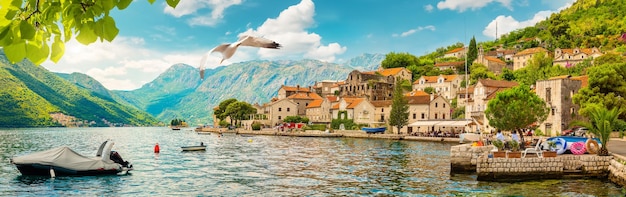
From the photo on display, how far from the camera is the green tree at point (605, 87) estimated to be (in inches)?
1710

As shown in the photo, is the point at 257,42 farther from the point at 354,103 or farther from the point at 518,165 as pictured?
the point at 354,103

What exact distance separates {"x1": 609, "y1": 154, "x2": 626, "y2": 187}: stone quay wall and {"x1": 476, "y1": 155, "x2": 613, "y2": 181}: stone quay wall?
67 cm

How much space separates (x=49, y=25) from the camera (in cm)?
282

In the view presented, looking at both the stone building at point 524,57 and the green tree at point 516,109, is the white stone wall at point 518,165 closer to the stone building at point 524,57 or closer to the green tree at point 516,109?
the green tree at point 516,109

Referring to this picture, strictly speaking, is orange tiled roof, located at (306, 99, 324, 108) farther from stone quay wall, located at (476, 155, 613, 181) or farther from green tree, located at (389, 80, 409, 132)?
stone quay wall, located at (476, 155, 613, 181)

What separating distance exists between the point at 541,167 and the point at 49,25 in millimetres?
23467

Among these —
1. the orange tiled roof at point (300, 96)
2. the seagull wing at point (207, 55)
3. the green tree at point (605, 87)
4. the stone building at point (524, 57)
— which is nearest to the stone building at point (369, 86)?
the orange tiled roof at point (300, 96)

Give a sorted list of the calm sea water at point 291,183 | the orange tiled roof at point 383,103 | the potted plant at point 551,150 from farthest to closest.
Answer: the orange tiled roof at point 383,103 → the potted plant at point 551,150 → the calm sea water at point 291,183

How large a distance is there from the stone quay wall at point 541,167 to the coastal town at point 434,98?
30.3 meters

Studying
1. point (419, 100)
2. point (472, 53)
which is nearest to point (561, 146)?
point (419, 100)

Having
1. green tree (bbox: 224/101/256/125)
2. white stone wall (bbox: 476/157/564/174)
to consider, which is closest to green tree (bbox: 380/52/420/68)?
green tree (bbox: 224/101/256/125)

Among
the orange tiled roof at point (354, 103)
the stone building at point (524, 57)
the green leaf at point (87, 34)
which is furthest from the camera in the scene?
the stone building at point (524, 57)

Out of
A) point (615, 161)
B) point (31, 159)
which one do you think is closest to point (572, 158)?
point (615, 161)

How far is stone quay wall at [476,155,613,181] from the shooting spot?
21.7m
